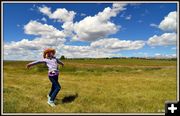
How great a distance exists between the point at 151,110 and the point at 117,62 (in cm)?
197

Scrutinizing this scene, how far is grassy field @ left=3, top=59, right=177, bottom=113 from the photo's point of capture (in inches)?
465

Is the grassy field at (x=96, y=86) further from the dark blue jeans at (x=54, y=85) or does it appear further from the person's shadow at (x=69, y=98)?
the dark blue jeans at (x=54, y=85)

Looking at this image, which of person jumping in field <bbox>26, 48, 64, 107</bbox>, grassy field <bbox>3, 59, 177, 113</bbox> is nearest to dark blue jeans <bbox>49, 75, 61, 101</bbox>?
person jumping in field <bbox>26, 48, 64, 107</bbox>

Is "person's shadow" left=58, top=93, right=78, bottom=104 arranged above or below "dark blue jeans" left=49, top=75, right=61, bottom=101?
below

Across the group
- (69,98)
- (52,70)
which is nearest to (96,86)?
(69,98)

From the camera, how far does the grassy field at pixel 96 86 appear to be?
11.8 m

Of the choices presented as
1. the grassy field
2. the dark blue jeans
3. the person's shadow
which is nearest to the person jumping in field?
the dark blue jeans

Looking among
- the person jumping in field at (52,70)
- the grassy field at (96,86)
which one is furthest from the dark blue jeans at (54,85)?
the grassy field at (96,86)

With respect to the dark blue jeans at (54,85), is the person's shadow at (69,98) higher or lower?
lower

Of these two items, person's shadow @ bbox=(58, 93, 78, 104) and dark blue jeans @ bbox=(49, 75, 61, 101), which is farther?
person's shadow @ bbox=(58, 93, 78, 104)

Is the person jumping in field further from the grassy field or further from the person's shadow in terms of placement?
the person's shadow

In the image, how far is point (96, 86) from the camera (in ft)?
41.4

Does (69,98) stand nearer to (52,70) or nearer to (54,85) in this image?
(54,85)

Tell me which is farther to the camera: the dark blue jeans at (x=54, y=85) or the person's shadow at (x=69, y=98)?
the person's shadow at (x=69, y=98)
